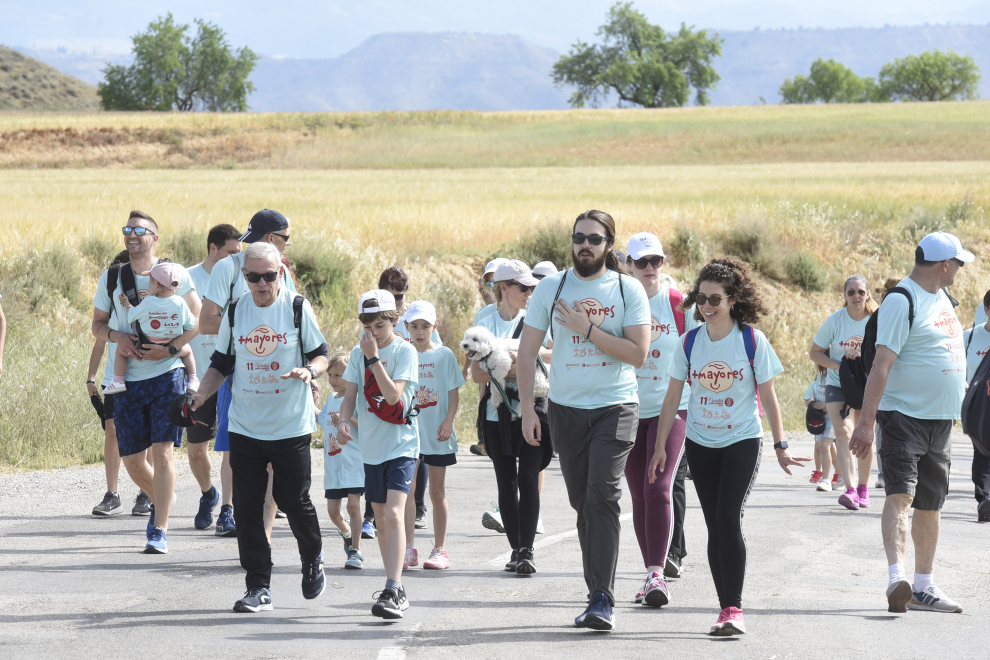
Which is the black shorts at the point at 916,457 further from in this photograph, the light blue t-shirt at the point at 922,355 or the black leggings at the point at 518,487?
the black leggings at the point at 518,487

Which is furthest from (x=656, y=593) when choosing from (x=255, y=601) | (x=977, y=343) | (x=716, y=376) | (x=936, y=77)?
(x=936, y=77)

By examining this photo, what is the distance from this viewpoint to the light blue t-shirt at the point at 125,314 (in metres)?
8.05

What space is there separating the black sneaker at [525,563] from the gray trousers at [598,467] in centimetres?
119

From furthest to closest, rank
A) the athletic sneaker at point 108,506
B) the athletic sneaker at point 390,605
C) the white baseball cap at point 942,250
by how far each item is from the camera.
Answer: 1. the athletic sneaker at point 108,506
2. the white baseball cap at point 942,250
3. the athletic sneaker at point 390,605

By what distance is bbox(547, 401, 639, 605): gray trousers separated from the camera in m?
6.07

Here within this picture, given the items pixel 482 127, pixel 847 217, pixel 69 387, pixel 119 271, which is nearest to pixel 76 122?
pixel 482 127

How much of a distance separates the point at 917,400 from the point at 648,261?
1.76 metres

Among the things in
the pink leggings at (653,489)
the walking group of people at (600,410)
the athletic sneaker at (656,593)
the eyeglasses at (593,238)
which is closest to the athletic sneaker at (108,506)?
the walking group of people at (600,410)

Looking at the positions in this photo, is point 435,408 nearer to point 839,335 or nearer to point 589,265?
point 589,265

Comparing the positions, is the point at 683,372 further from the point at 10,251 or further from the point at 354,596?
the point at 10,251

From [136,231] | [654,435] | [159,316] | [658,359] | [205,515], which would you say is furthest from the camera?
[205,515]

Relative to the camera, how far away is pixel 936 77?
450ft

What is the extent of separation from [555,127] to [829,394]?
7002cm

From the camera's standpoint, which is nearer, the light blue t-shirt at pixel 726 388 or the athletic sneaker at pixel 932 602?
the light blue t-shirt at pixel 726 388
